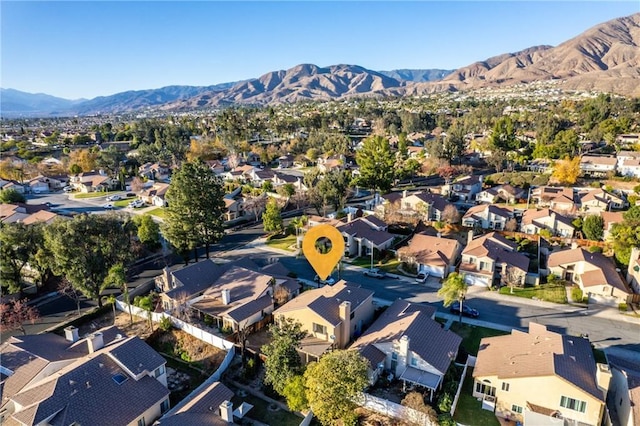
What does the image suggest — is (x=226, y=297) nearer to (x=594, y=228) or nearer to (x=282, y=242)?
(x=282, y=242)

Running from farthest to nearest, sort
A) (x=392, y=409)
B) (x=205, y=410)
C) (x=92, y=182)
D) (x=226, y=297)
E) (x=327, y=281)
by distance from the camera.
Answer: (x=92, y=182)
(x=327, y=281)
(x=226, y=297)
(x=392, y=409)
(x=205, y=410)

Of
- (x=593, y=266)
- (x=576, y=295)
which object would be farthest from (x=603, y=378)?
(x=593, y=266)

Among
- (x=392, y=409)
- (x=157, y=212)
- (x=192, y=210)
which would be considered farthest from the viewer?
(x=157, y=212)

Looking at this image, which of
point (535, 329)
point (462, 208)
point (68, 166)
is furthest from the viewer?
point (68, 166)

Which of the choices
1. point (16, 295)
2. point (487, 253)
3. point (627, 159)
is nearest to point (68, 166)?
point (16, 295)

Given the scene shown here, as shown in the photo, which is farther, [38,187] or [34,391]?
[38,187]

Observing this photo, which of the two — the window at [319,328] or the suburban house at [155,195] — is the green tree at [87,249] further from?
the suburban house at [155,195]

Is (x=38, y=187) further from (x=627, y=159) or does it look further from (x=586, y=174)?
(x=627, y=159)

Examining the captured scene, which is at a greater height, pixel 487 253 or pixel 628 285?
pixel 487 253

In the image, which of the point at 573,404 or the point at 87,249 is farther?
the point at 87,249
